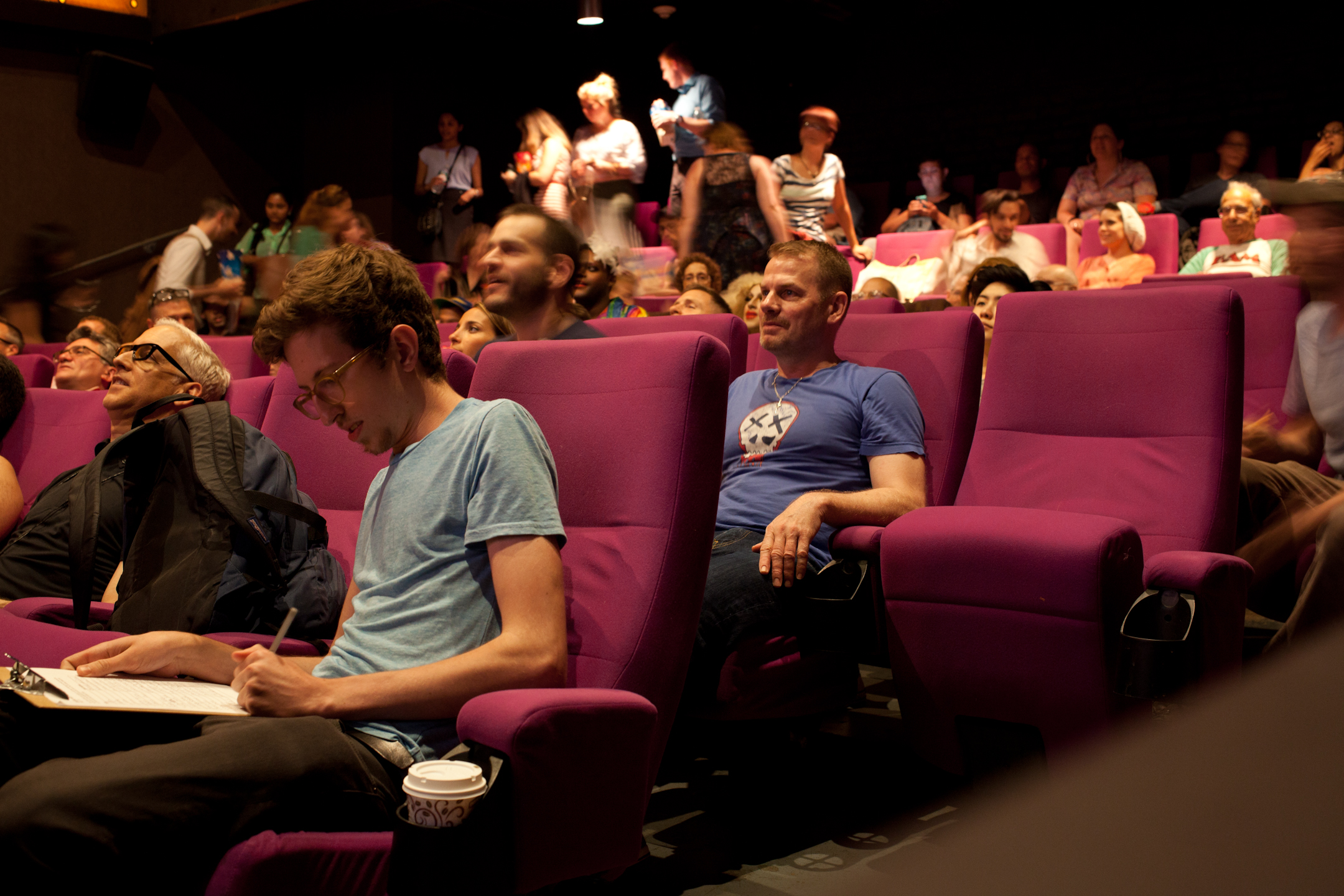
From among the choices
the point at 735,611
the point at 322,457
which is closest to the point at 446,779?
the point at 735,611

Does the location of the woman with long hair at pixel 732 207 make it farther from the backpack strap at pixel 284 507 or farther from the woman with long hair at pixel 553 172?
the backpack strap at pixel 284 507

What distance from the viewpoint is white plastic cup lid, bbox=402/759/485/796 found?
1031mm

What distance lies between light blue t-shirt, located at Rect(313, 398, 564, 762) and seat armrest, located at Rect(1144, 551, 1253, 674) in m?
0.93

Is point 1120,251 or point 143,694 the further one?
point 1120,251

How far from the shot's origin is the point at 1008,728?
1.71 meters

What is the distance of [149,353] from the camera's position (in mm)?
2330

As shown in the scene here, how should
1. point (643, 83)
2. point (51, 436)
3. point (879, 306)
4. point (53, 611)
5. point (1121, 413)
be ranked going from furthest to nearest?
point (643, 83)
point (879, 306)
point (51, 436)
point (1121, 413)
point (53, 611)

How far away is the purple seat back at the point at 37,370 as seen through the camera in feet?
13.0

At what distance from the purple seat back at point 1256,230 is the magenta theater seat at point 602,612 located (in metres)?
3.57

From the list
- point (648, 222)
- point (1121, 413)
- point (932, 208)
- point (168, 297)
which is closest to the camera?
point (1121, 413)

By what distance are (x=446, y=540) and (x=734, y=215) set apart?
2.92m

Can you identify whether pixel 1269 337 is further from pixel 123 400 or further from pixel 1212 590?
pixel 123 400

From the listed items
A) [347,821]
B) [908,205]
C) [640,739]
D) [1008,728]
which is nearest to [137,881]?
[347,821]

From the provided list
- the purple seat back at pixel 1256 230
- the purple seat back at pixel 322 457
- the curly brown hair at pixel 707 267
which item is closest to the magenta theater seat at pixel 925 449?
the purple seat back at pixel 322 457
